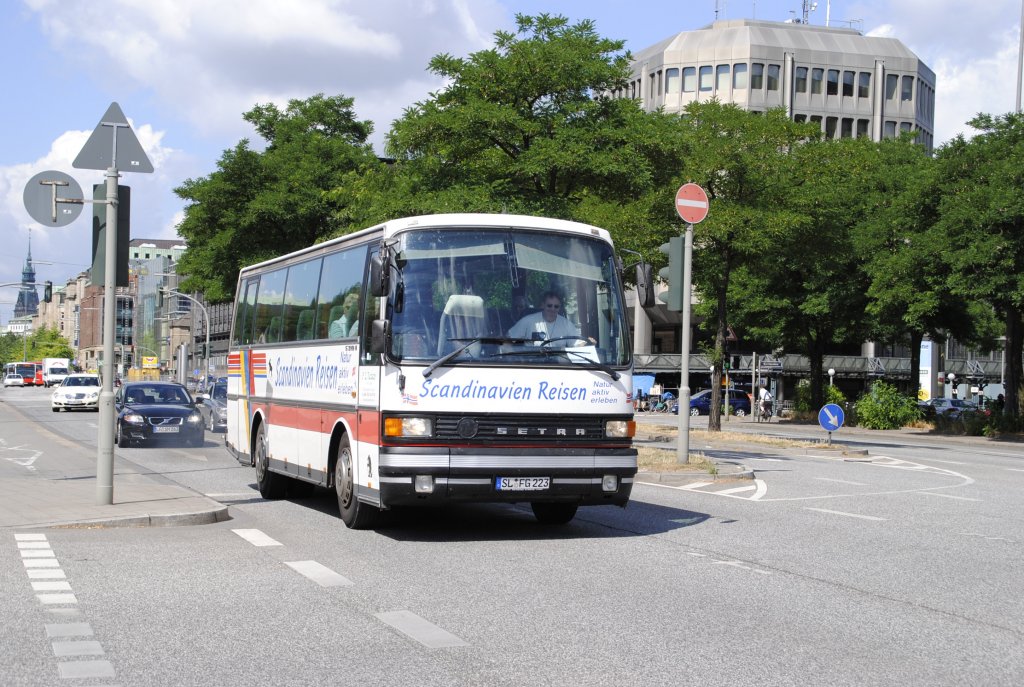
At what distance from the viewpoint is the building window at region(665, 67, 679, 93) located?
Answer: 9081 centimetres

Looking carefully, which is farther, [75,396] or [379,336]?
[75,396]

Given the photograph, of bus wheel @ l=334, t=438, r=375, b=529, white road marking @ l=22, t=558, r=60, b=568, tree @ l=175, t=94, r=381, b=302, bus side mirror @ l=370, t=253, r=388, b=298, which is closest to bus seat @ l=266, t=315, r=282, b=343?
bus wheel @ l=334, t=438, r=375, b=529

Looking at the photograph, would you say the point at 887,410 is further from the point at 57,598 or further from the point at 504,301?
the point at 57,598

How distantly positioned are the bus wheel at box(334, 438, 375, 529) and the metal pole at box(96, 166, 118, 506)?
246 cm

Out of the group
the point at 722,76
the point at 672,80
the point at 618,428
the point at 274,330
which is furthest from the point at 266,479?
the point at 672,80

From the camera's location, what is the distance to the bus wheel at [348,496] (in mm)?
12109

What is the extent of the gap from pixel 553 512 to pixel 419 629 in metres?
5.87

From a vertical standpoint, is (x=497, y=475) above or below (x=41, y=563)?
above

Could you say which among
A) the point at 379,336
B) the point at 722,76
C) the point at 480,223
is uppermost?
the point at 722,76

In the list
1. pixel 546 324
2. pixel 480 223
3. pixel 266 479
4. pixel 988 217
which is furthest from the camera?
pixel 988 217

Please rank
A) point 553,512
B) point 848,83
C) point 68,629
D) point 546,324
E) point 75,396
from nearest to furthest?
point 68,629
point 546,324
point 553,512
point 75,396
point 848,83

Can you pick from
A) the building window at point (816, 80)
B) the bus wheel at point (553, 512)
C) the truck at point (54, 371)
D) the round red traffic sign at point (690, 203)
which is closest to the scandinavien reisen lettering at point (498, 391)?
the bus wheel at point (553, 512)

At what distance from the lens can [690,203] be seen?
20344mm

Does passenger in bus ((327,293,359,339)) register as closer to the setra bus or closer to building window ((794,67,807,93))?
the setra bus
